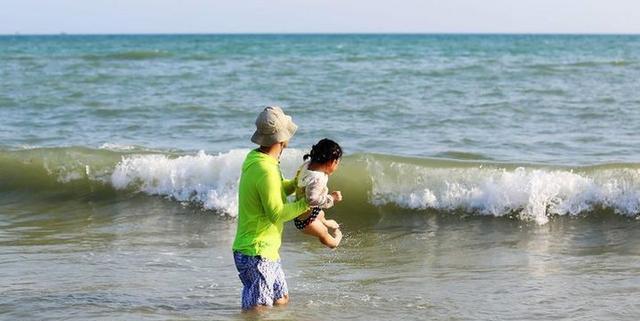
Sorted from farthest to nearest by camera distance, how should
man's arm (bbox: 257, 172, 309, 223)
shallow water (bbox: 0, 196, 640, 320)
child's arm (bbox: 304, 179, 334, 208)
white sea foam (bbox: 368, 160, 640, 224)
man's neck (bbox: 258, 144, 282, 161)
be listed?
white sea foam (bbox: 368, 160, 640, 224) → shallow water (bbox: 0, 196, 640, 320) → man's neck (bbox: 258, 144, 282, 161) → man's arm (bbox: 257, 172, 309, 223) → child's arm (bbox: 304, 179, 334, 208)

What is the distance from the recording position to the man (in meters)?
4.99

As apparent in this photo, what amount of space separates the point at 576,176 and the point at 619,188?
19.1 inches

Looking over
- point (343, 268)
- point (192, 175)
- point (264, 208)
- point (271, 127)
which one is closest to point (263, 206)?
point (264, 208)

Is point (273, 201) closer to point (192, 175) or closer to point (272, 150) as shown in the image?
point (272, 150)

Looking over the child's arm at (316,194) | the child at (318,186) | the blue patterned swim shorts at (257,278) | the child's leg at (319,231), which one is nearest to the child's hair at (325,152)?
the child at (318,186)

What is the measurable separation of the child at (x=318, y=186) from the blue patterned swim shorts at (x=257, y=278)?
33cm

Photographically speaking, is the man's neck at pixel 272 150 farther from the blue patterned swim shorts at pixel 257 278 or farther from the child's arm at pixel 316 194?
the blue patterned swim shorts at pixel 257 278

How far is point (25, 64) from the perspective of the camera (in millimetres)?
32406

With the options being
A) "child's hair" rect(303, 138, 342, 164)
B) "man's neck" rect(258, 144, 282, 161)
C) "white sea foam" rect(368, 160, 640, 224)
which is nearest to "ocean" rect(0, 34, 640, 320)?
"white sea foam" rect(368, 160, 640, 224)

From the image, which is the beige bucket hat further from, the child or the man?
the child

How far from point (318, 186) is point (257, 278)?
0.79 m

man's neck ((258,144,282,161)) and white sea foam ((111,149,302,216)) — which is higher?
man's neck ((258,144,282,161))

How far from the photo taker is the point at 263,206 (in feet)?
16.6

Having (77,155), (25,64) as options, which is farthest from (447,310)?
(25,64)
